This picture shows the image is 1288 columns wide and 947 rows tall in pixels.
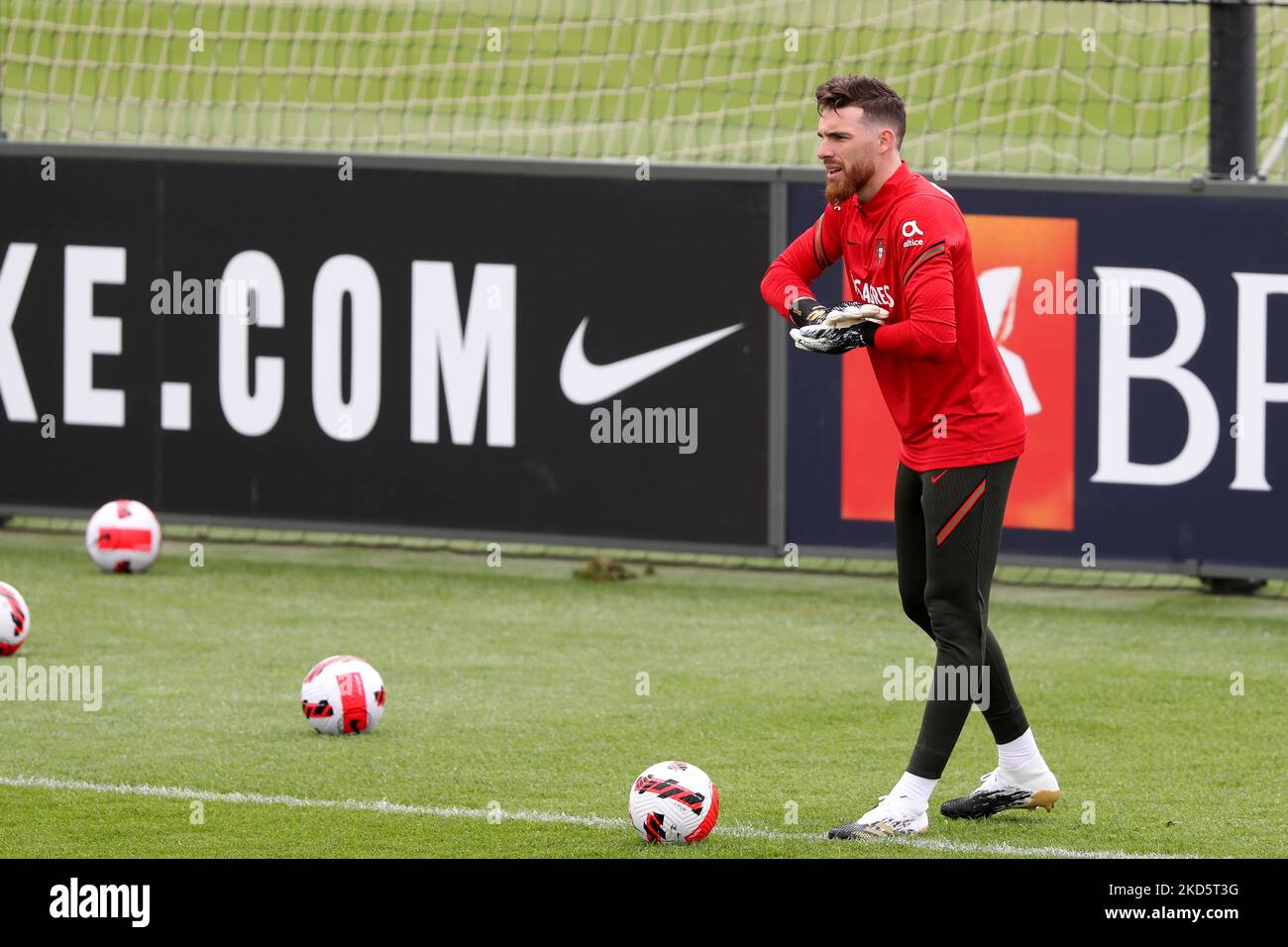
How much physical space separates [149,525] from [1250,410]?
556 cm

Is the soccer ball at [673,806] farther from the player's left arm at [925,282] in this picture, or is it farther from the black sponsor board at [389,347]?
the black sponsor board at [389,347]

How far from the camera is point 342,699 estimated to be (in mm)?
8094

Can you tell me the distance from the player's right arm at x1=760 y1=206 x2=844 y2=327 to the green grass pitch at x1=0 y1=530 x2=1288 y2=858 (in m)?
1.63

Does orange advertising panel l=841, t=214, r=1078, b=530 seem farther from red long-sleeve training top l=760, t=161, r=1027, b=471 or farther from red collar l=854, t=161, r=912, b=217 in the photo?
red collar l=854, t=161, r=912, b=217

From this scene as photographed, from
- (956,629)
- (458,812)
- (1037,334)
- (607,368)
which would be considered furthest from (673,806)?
(607,368)

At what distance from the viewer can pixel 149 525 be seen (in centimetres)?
1148

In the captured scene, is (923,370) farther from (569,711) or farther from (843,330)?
(569,711)

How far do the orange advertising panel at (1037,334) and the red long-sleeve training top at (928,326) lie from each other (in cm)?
416

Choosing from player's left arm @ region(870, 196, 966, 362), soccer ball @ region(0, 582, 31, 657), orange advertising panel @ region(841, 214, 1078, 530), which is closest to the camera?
player's left arm @ region(870, 196, 966, 362)

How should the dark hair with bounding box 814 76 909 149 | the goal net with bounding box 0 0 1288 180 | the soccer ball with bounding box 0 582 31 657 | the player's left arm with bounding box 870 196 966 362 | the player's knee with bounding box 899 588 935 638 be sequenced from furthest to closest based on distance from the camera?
1. the goal net with bounding box 0 0 1288 180
2. the soccer ball with bounding box 0 582 31 657
3. the player's knee with bounding box 899 588 935 638
4. the dark hair with bounding box 814 76 909 149
5. the player's left arm with bounding box 870 196 966 362

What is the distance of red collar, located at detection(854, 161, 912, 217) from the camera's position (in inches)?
253

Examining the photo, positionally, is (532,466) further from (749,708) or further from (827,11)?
(827,11)

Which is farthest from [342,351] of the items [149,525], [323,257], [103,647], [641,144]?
[641,144]

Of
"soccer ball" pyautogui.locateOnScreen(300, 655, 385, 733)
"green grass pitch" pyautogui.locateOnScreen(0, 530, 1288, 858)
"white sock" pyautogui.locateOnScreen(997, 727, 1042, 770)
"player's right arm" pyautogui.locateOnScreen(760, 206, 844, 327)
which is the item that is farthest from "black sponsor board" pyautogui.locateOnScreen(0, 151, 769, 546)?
"white sock" pyautogui.locateOnScreen(997, 727, 1042, 770)
